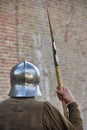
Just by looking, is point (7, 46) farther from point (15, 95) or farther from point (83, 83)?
point (15, 95)

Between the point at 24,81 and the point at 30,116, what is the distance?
35 cm

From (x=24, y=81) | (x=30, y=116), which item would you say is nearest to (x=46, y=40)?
(x=24, y=81)

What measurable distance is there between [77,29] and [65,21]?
0.49m

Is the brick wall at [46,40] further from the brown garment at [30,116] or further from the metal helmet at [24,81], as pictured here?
the brown garment at [30,116]

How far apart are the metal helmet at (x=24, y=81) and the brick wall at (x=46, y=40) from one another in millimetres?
3743

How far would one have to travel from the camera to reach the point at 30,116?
3205 mm

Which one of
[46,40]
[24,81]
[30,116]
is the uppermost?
[24,81]

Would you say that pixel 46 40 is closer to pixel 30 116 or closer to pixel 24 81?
pixel 24 81

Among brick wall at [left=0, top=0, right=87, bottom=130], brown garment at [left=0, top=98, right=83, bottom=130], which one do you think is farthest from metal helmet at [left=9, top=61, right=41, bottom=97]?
brick wall at [left=0, top=0, right=87, bottom=130]

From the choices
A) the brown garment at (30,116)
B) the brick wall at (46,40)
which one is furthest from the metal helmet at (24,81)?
the brick wall at (46,40)

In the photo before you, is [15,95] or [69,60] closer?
[15,95]

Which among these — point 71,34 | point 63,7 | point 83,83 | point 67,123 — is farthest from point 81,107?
point 67,123

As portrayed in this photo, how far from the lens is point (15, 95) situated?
11.0 feet

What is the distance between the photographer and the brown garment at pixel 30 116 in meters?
3.19
